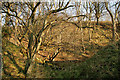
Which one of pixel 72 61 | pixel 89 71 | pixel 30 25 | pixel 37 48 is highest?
pixel 30 25

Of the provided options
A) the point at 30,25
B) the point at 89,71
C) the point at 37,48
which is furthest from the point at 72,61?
the point at 30,25

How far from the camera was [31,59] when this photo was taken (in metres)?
6.80

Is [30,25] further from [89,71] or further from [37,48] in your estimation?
[89,71]

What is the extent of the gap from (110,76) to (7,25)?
31.4 feet

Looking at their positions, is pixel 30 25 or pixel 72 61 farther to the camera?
pixel 72 61

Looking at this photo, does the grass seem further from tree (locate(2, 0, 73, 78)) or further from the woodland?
tree (locate(2, 0, 73, 78))

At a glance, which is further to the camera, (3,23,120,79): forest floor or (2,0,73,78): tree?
(3,23,120,79): forest floor

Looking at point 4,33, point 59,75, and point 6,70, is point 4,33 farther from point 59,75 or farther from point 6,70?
point 59,75

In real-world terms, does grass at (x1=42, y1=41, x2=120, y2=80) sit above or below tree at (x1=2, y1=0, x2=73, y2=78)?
below

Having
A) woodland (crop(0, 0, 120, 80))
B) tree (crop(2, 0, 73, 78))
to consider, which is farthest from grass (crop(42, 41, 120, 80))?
tree (crop(2, 0, 73, 78))

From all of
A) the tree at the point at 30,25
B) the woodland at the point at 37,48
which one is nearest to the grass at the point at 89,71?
the woodland at the point at 37,48

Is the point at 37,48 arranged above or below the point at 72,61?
above

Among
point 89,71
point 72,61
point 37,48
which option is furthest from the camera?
point 72,61

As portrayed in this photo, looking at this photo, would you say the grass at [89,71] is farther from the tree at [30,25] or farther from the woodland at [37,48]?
the tree at [30,25]
